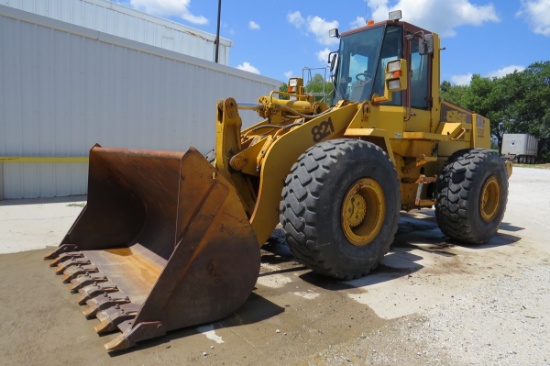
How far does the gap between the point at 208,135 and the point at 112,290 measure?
8360mm

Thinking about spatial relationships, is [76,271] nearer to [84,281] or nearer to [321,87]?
[84,281]

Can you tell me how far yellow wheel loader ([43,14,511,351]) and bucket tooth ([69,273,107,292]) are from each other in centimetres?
2

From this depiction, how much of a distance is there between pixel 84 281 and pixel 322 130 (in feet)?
8.81

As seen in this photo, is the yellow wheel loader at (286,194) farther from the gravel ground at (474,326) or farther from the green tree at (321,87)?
the gravel ground at (474,326)

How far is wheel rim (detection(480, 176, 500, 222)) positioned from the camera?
5.96m

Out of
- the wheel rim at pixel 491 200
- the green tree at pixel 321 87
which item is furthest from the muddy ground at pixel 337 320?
the green tree at pixel 321 87

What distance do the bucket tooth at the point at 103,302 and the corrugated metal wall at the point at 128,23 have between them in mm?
13078

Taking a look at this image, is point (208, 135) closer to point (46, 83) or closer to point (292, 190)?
point (46, 83)

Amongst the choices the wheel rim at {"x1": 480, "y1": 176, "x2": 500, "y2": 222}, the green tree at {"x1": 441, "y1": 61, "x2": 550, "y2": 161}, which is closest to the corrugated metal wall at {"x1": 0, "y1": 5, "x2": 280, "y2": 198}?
the wheel rim at {"x1": 480, "y1": 176, "x2": 500, "y2": 222}

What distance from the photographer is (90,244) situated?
14.3 ft

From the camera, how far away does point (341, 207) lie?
3.94 m

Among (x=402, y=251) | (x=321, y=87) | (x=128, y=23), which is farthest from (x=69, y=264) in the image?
(x=128, y=23)

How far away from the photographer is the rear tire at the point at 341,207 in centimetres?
370

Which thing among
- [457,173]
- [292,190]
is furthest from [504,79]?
[292,190]
